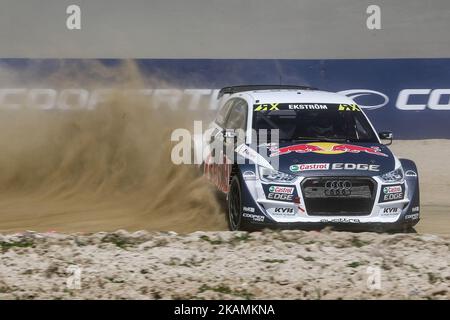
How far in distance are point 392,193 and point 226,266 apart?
7.93ft

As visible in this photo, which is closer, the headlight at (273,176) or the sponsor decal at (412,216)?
the headlight at (273,176)

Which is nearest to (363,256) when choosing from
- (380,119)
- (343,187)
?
(343,187)

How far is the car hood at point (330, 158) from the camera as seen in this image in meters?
8.25

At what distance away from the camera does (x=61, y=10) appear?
54.4 feet

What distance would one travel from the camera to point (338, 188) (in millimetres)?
8172

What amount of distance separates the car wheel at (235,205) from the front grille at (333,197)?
70 cm

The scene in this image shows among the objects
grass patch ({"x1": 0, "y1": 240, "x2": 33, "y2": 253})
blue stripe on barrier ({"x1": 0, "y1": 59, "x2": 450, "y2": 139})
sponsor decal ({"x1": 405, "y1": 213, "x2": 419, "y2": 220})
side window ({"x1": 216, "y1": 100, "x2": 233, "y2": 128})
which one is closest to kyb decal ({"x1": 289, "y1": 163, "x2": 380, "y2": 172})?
sponsor decal ({"x1": 405, "y1": 213, "x2": 419, "y2": 220})

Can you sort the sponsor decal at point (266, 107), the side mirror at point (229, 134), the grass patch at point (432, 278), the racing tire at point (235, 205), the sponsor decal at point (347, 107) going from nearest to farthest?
the grass patch at point (432, 278) → the racing tire at point (235, 205) → the side mirror at point (229, 134) → the sponsor decal at point (266, 107) → the sponsor decal at point (347, 107)

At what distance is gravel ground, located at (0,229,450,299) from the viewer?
19.6 ft

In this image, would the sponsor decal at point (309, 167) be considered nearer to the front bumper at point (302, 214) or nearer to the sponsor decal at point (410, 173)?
the front bumper at point (302, 214)

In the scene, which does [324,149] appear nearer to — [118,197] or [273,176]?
[273,176]

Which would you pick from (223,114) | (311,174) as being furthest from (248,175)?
(223,114)

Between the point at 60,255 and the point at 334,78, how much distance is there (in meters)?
9.54

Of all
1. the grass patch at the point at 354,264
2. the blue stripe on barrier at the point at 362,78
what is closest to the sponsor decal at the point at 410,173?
the grass patch at the point at 354,264
